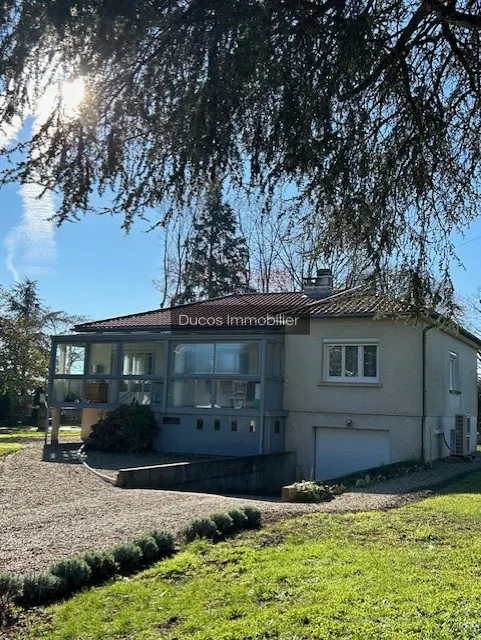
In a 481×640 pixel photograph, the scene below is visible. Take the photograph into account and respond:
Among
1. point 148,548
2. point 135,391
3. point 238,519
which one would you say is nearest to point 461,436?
point 135,391

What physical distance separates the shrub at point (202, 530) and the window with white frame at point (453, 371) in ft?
55.6

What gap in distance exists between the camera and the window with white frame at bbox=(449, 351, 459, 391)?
23669 mm

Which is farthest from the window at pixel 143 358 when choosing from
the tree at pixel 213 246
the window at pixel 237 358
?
the tree at pixel 213 246

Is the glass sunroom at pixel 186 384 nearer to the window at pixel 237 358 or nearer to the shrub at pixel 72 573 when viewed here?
the window at pixel 237 358

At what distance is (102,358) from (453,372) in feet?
40.8

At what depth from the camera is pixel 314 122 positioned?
488 centimetres

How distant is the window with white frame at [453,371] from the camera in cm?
2367

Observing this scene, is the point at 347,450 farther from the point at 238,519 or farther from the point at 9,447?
the point at 238,519

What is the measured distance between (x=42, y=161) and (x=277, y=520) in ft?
21.1

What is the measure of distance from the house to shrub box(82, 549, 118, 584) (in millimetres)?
13236

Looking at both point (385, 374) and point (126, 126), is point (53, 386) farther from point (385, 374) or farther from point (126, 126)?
point (126, 126)

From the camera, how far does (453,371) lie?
959 inches

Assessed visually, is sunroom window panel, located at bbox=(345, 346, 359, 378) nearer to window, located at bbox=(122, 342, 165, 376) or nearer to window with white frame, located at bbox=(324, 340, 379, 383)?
window with white frame, located at bbox=(324, 340, 379, 383)

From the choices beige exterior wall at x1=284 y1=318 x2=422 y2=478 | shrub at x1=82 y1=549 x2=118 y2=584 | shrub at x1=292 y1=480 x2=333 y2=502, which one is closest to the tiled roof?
beige exterior wall at x1=284 y1=318 x2=422 y2=478
